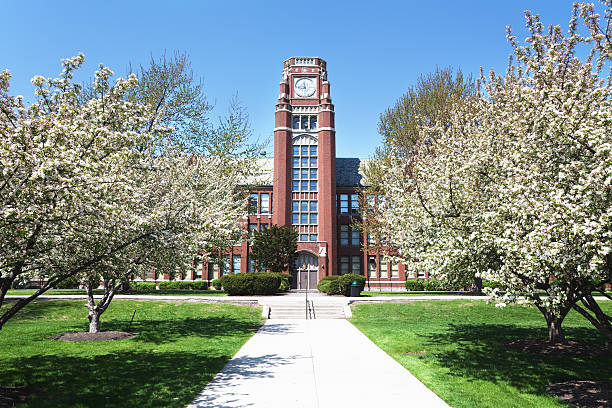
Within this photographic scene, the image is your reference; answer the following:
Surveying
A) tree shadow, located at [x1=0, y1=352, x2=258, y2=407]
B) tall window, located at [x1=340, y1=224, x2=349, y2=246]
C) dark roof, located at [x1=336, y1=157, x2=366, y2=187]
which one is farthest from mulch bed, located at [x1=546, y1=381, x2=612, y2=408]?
dark roof, located at [x1=336, y1=157, x2=366, y2=187]

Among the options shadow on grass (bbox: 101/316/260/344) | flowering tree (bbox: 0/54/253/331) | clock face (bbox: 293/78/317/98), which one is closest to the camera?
flowering tree (bbox: 0/54/253/331)

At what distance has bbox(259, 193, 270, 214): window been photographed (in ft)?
164

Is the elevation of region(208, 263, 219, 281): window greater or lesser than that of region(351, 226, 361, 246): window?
lesser

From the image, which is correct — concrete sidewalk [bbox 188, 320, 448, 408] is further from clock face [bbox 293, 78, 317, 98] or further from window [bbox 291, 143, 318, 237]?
clock face [bbox 293, 78, 317, 98]

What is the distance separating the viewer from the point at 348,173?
174ft

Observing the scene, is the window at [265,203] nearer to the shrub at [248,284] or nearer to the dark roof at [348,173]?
the dark roof at [348,173]

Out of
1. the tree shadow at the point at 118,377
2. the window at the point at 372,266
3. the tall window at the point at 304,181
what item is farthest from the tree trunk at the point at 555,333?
the window at the point at 372,266

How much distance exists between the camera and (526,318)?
21031mm

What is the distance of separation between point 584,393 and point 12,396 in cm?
1097

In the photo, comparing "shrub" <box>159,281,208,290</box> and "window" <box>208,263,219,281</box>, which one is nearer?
"shrub" <box>159,281,208,290</box>

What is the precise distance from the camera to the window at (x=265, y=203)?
5006 centimetres

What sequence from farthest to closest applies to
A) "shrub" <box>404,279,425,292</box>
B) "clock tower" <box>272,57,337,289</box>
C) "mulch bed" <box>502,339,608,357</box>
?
"clock tower" <box>272,57,337,289</box> < "shrub" <box>404,279,425,292</box> < "mulch bed" <box>502,339,608,357</box>

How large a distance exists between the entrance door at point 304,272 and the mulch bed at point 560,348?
32.2 m

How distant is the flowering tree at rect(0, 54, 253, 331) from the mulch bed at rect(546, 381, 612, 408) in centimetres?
763
